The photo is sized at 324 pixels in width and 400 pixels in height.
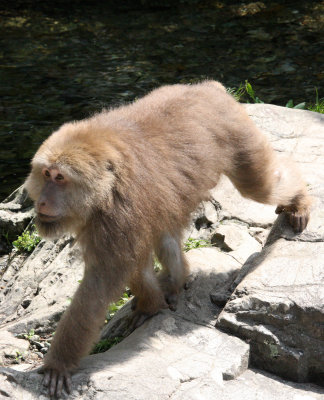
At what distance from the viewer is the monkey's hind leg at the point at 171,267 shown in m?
5.75

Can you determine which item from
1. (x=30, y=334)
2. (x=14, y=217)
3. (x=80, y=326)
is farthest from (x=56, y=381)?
(x=14, y=217)

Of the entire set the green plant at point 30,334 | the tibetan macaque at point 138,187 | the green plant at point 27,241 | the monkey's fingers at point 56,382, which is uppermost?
the tibetan macaque at point 138,187

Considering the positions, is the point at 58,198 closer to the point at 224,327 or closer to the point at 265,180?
the point at 224,327

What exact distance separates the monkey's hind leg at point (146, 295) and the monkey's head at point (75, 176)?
0.85 metres

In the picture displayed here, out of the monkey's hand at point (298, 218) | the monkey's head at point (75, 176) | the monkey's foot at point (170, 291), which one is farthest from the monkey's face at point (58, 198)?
the monkey's hand at point (298, 218)

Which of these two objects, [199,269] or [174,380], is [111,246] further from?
[199,269]

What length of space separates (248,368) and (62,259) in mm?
2883

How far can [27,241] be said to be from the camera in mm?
8109

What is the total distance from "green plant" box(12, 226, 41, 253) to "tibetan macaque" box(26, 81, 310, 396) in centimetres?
259

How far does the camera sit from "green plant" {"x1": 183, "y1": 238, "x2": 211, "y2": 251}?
21.9 feet

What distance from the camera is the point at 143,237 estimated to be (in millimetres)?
4969

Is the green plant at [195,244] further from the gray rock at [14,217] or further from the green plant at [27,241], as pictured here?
the gray rock at [14,217]

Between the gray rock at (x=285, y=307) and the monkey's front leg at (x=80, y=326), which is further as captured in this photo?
the gray rock at (x=285, y=307)

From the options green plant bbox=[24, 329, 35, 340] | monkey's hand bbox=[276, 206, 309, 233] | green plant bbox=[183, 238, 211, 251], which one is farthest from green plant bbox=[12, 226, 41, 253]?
monkey's hand bbox=[276, 206, 309, 233]
